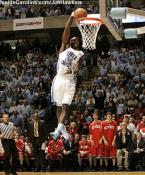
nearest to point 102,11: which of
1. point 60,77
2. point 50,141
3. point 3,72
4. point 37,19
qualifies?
point 60,77

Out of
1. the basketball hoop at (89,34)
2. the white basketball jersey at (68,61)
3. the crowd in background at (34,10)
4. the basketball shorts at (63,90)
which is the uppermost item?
the crowd in background at (34,10)

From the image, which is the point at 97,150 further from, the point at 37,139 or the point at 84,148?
the point at 37,139

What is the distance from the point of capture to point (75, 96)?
21.8m

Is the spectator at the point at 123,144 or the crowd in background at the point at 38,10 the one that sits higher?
the crowd in background at the point at 38,10

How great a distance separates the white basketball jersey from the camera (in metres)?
9.77

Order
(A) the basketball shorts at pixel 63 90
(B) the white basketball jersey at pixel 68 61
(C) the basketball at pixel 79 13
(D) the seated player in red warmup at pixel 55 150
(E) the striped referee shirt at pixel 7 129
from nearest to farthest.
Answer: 1. (C) the basketball at pixel 79 13
2. (B) the white basketball jersey at pixel 68 61
3. (A) the basketball shorts at pixel 63 90
4. (E) the striped referee shirt at pixel 7 129
5. (D) the seated player in red warmup at pixel 55 150

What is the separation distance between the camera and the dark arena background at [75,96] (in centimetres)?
1659

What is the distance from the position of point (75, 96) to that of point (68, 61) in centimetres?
1195

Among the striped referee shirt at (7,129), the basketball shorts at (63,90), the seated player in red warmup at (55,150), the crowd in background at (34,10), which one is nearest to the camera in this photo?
the basketball shorts at (63,90)

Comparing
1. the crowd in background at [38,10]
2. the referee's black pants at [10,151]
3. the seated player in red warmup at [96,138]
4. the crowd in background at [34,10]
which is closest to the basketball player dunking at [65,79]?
the referee's black pants at [10,151]

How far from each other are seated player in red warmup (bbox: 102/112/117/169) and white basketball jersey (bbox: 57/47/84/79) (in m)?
6.89

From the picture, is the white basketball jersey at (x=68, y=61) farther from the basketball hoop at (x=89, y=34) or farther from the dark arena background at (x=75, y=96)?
the basketball hoop at (x=89, y=34)

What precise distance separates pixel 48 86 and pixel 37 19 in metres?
5.32

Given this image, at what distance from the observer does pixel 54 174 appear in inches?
628
